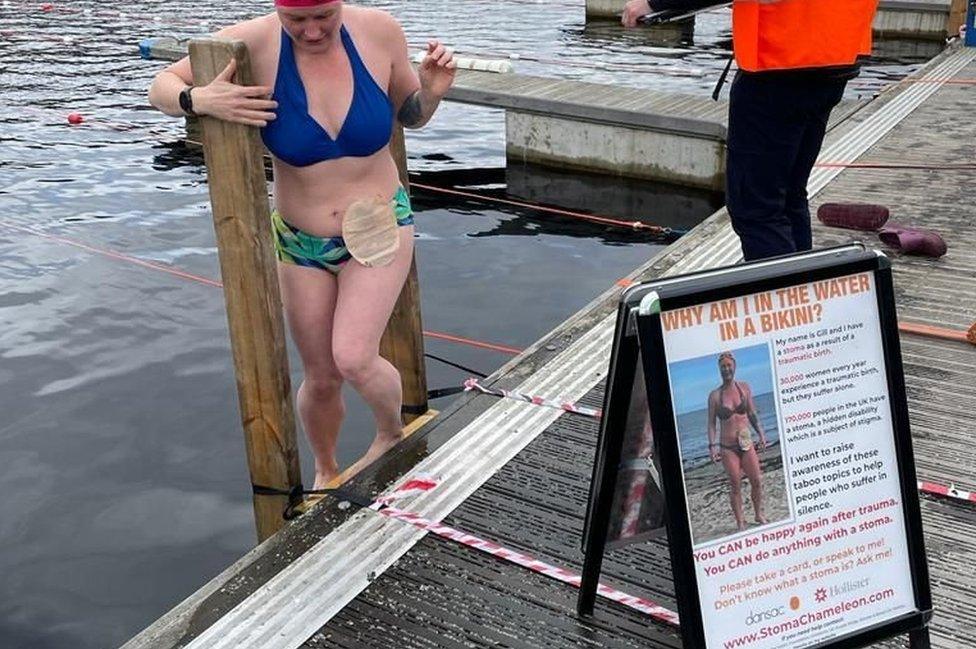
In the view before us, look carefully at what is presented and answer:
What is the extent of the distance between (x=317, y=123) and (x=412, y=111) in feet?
1.45

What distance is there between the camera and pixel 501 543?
3.47 meters

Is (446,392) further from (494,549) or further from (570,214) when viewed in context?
(570,214)

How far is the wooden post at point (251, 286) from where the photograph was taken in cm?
340

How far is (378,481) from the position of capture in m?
3.85

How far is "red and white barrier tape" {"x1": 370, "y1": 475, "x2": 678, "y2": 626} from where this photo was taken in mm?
3123

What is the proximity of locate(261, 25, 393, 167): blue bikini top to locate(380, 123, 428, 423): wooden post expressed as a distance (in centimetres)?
83

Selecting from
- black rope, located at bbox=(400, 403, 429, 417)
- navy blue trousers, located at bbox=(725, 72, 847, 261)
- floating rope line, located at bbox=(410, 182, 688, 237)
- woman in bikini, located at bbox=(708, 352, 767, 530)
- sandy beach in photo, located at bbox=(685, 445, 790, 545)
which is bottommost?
floating rope line, located at bbox=(410, 182, 688, 237)

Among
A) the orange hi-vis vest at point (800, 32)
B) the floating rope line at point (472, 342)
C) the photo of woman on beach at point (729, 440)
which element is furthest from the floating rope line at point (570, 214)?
the photo of woman on beach at point (729, 440)

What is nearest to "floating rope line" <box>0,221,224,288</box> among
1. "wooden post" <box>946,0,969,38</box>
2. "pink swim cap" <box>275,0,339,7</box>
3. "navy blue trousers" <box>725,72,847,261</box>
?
"navy blue trousers" <box>725,72,847,261</box>

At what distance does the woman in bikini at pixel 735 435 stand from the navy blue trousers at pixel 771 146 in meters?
1.86

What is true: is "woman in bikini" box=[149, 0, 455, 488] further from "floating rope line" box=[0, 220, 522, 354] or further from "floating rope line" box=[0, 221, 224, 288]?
"floating rope line" box=[0, 221, 224, 288]

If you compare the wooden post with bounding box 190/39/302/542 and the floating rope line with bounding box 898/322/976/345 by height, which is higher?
the wooden post with bounding box 190/39/302/542

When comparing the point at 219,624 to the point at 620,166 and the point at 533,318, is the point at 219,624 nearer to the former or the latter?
the point at 533,318

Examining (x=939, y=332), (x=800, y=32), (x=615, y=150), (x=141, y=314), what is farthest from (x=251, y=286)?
(x=615, y=150)
